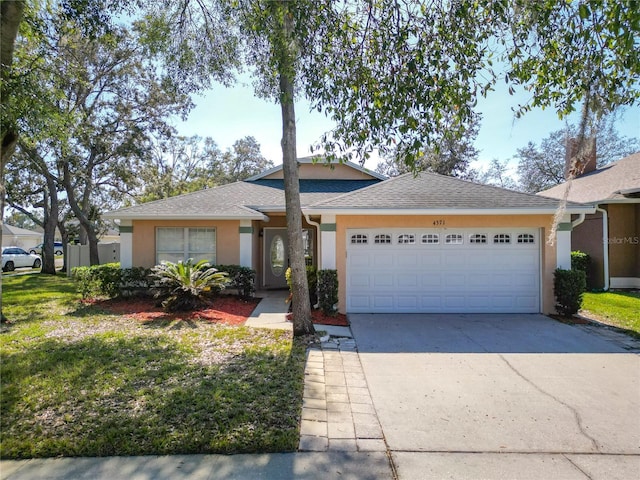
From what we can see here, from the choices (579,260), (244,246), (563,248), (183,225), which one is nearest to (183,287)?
(244,246)

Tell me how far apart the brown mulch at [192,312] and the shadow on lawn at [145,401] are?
2466 millimetres

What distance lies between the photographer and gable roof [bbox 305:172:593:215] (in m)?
8.80

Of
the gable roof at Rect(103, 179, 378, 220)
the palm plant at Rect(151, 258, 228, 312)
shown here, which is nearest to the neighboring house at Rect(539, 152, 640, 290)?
the gable roof at Rect(103, 179, 378, 220)

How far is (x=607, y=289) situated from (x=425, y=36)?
12377 mm

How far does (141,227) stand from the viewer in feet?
38.0

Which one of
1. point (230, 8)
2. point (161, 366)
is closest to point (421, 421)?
point (161, 366)

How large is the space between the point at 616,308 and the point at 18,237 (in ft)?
170

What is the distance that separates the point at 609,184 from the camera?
14031 millimetres

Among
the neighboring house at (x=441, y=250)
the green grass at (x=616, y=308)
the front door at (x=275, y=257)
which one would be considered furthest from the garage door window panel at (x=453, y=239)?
the front door at (x=275, y=257)

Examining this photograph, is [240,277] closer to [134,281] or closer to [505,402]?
[134,281]

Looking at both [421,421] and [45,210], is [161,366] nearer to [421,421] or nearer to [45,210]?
[421,421]

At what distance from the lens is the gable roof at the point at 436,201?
8.80 meters

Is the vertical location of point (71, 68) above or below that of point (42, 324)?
above

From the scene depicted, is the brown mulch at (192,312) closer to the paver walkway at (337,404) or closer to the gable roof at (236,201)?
the gable roof at (236,201)
